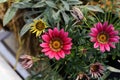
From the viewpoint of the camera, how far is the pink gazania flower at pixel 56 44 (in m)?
0.90

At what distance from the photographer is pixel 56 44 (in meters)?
0.92

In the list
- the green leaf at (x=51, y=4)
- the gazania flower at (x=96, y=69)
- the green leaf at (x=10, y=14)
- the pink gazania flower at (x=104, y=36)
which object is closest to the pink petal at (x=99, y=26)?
the pink gazania flower at (x=104, y=36)

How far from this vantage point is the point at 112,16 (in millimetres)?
1088

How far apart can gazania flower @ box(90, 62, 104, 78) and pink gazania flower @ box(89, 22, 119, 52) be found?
0.25 ft

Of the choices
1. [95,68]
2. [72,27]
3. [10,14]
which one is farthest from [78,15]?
[10,14]

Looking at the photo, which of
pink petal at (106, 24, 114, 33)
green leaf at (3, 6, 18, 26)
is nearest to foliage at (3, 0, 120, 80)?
green leaf at (3, 6, 18, 26)

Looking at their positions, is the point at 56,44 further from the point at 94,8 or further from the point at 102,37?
the point at 94,8

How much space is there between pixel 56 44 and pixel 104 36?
15 cm

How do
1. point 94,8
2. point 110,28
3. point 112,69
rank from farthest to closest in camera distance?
1. point 94,8
2. point 112,69
3. point 110,28

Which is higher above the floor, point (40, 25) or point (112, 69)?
point (40, 25)

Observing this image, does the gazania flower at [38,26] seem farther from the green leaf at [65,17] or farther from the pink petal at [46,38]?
the green leaf at [65,17]

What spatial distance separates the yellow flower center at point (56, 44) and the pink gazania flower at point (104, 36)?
0.10 metres

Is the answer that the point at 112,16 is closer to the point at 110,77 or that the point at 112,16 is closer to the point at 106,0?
the point at 106,0

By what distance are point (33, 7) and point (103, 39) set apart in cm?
31
